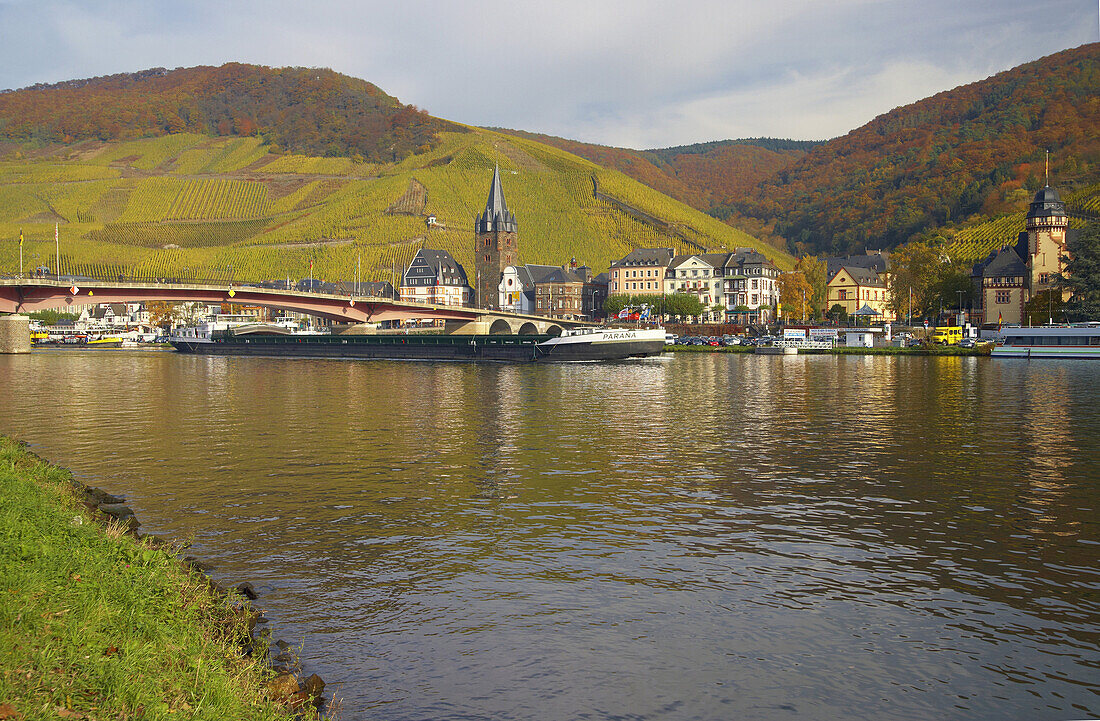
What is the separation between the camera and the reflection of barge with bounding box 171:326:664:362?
8150cm

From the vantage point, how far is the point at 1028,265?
114m

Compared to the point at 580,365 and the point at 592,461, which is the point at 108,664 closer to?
the point at 592,461

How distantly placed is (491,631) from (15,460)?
42.9 ft

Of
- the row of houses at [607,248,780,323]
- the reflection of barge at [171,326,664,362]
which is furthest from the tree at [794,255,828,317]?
the reflection of barge at [171,326,664,362]

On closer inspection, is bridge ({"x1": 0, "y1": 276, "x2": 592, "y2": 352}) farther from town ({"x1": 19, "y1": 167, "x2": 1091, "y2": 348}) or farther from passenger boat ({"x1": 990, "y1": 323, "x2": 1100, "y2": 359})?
passenger boat ({"x1": 990, "y1": 323, "x2": 1100, "y2": 359})

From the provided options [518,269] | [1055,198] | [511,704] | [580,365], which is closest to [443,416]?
[511,704]

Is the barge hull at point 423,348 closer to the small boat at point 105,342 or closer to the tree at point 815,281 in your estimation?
the small boat at point 105,342

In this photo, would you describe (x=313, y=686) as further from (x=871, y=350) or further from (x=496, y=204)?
(x=496, y=204)

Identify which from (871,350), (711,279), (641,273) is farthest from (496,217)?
(871,350)

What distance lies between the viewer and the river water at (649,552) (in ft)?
29.5

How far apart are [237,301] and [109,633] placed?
319ft

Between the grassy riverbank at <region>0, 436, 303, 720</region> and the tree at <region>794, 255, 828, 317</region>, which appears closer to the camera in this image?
the grassy riverbank at <region>0, 436, 303, 720</region>

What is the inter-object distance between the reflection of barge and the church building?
5927 centimetres

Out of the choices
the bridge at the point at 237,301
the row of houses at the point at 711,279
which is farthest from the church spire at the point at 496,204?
the bridge at the point at 237,301
